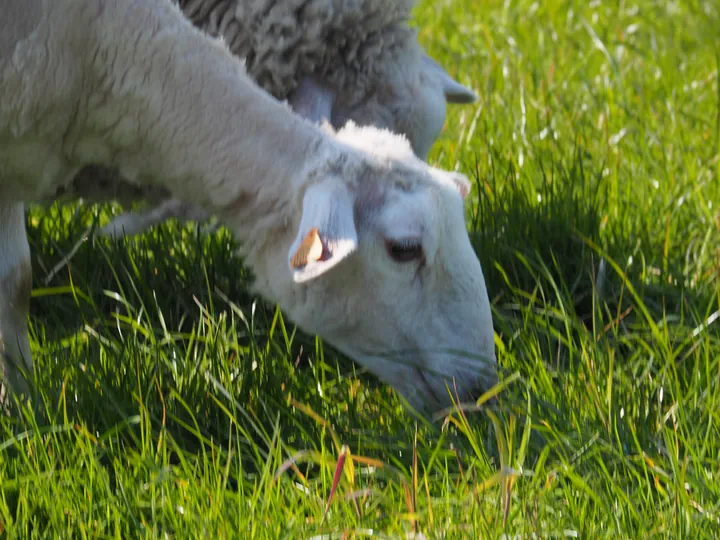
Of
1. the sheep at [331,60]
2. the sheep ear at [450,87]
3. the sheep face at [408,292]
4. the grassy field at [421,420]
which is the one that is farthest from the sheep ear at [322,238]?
the sheep ear at [450,87]

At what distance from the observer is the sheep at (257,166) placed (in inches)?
96.4

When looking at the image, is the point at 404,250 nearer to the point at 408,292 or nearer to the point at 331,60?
the point at 408,292

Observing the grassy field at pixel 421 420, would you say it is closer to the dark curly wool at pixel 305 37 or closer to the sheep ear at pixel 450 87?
the sheep ear at pixel 450 87

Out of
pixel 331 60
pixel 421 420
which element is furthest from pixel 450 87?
pixel 421 420

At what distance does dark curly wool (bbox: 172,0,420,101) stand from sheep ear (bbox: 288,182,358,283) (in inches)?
46.8

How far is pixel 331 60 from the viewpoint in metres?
3.47

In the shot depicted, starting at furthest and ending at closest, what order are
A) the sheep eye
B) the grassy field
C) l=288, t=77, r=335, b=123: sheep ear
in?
1. l=288, t=77, r=335, b=123: sheep ear
2. the sheep eye
3. the grassy field

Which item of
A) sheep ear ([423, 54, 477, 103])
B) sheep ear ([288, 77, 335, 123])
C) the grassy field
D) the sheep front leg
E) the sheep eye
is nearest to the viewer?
the grassy field

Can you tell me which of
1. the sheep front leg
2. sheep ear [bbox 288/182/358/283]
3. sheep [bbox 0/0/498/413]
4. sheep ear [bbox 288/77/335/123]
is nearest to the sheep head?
sheep ear [bbox 288/77/335/123]

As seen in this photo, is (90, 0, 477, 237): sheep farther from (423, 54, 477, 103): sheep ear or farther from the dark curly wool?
(423, 54, 477, 103): sheep ear

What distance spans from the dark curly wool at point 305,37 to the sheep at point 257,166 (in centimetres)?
80

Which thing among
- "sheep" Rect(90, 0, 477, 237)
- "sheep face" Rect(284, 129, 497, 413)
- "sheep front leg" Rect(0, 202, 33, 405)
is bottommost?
"sheep front leg" Rect(0, 202, 33, 405)

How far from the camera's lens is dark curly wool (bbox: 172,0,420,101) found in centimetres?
339

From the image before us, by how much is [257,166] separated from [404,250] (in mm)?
389
